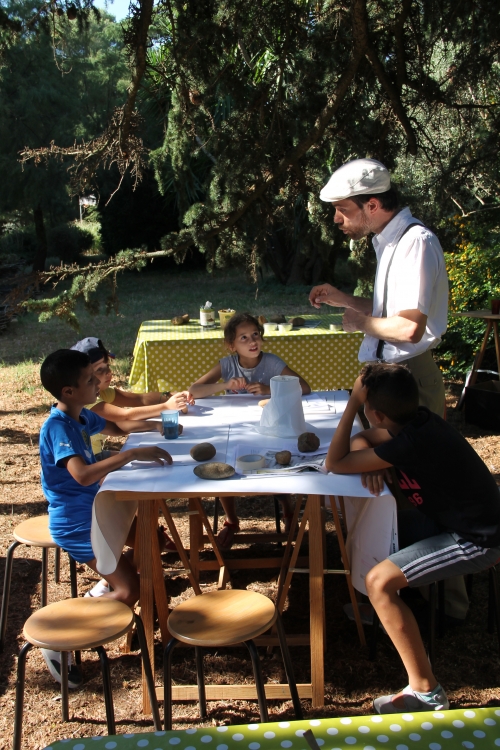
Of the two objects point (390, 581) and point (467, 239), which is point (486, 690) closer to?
point (390, 581)

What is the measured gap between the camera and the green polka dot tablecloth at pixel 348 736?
106cm

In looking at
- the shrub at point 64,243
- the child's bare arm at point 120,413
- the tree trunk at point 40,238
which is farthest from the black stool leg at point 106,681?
the shrub at point 64,243

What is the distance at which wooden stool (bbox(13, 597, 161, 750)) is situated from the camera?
1.90 m

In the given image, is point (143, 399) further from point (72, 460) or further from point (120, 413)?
point (72, 460)

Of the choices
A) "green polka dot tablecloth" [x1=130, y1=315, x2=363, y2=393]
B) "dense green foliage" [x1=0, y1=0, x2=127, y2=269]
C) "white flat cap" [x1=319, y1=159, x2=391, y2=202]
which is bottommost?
"green polka dot tablecloth" [x1=130, y1=315, x2=363, y2=393]

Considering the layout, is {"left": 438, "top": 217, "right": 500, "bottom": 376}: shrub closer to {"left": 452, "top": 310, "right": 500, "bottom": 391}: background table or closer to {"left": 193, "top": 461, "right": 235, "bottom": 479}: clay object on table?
{"left": 452, "top": 310, "right": 500, "bottom": 391}: background table

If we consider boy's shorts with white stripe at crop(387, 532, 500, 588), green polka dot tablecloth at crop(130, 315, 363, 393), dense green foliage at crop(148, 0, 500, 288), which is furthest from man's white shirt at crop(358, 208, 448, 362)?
green polka dot tablecloth at crop(130, 315, 363, 393)

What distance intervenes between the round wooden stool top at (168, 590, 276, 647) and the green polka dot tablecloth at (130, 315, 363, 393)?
3.12m

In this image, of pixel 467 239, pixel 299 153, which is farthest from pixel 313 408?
pixel 467 239

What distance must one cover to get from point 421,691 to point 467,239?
6019 millimetres

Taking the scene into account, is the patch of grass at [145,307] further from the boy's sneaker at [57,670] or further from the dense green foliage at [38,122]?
the boy's sneaker at [57,670]

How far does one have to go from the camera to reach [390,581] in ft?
7.10

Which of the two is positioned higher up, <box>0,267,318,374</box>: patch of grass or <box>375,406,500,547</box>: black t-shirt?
<box>375,406,500,547</box>: black t-shirt

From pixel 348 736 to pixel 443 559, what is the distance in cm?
120
